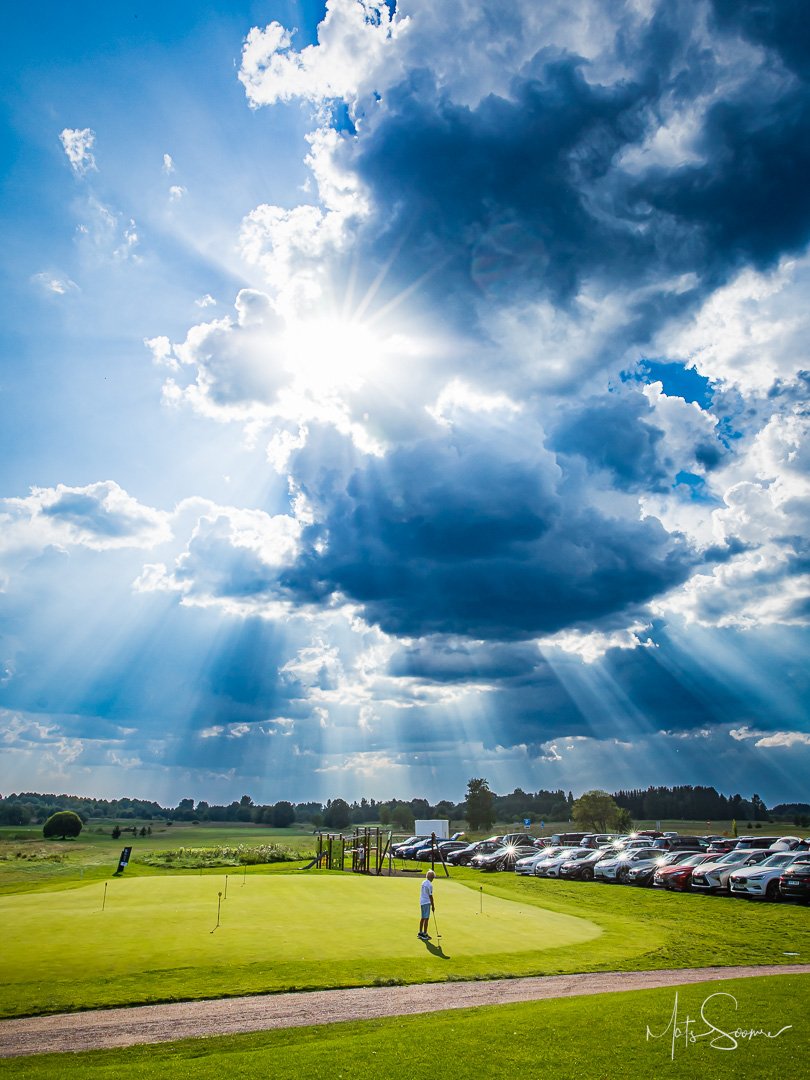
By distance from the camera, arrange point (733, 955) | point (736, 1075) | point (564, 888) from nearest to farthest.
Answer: point (736, 1075)
point (733, 955)
point (564, 888)

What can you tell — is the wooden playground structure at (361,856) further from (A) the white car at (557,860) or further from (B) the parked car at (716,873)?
(B) the parked car at (716,873)

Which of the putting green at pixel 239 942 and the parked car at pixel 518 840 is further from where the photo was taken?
the parked car at pixel 518 840

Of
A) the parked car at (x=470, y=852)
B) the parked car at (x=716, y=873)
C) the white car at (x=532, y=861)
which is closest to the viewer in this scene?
the parked car at (x=716, y=873)

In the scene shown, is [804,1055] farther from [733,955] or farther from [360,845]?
[360,845]

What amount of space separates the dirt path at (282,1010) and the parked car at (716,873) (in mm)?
19305

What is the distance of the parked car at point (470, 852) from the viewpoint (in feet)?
192

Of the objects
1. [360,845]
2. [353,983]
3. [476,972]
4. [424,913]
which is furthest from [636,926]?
[360,845]

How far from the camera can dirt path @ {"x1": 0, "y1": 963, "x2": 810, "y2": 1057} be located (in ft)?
46.3

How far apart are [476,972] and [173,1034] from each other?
8433 mm

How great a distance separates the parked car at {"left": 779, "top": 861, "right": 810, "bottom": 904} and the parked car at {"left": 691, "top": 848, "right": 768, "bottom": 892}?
3.90 m

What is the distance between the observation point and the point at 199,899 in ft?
108

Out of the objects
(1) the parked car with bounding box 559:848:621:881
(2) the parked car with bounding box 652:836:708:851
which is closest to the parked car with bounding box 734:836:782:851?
(2) the parked car with bounding box 652:836:708:851

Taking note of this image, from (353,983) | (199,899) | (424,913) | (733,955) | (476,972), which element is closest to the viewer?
(353,983)

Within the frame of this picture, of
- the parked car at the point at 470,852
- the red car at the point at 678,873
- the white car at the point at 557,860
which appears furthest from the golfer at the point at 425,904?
the parked car at the point at 470,852
